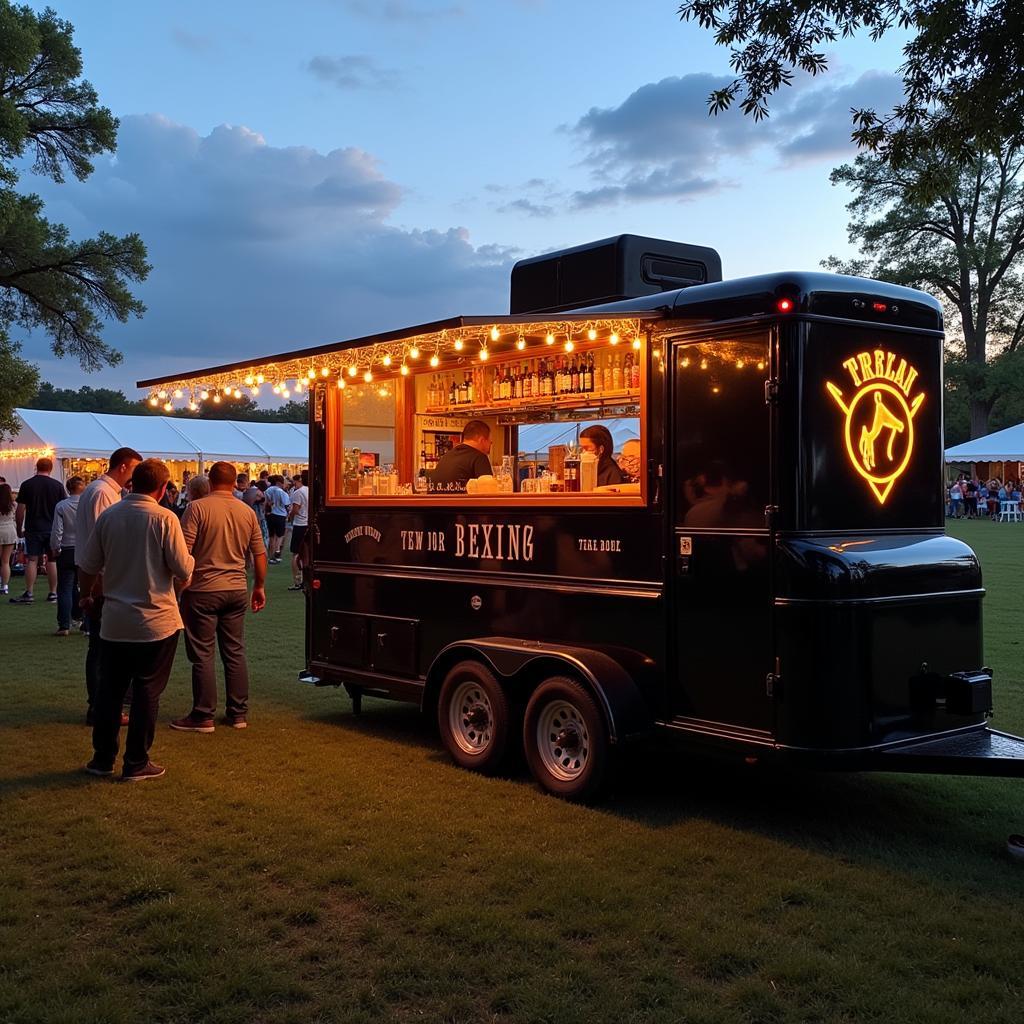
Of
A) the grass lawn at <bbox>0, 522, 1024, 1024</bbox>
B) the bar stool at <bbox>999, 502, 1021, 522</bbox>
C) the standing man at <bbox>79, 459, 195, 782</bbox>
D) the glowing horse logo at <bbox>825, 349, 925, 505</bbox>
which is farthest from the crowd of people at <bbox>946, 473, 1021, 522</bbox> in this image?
the standing man at <bbox>79, 459, 195, 782</bbox>

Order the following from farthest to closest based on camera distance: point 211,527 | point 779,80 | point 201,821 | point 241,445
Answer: point 241,445 < point 779,80 < point 211,527 < point 201,821

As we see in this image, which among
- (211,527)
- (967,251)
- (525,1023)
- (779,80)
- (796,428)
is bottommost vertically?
(525,1023)

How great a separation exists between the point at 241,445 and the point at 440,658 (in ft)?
79.8

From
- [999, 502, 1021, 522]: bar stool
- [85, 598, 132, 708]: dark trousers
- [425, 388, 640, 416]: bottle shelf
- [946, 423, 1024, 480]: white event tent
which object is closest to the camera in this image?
[85, 598, 132, 708]: dark trousers

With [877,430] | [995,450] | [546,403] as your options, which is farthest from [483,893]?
[995,450]

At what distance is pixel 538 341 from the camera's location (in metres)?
6.91

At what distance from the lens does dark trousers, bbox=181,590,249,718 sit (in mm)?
7488

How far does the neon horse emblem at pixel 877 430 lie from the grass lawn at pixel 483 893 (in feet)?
6.10

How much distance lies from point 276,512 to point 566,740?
48.9 ft

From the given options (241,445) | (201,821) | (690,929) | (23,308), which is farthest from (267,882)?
(241,445)

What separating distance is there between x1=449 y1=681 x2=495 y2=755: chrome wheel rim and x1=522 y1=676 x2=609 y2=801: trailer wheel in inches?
15.2

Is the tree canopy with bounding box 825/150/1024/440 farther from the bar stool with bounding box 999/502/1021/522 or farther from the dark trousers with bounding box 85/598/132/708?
the dark trousers with bounding box 85/598/132/708

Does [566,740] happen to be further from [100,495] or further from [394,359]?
[100,495]

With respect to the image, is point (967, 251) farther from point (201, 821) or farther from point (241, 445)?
point (201, 821)
